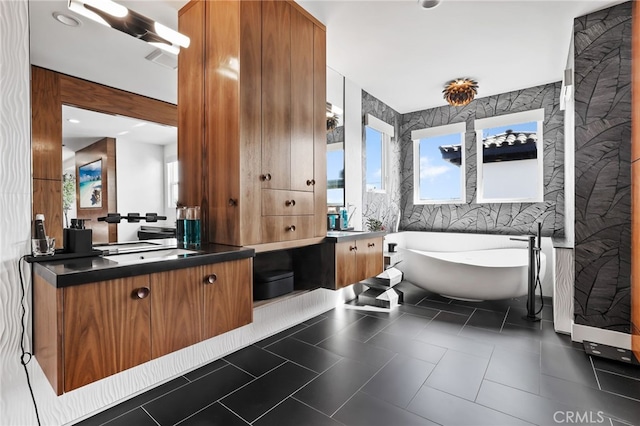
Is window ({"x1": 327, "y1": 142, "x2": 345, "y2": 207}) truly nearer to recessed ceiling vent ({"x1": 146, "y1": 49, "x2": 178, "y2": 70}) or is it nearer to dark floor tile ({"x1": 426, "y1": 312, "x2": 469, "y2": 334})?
dark floor tile ({"x1": 426, "y1": 312, "x2": 469, "y2": 334})

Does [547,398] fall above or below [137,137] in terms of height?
below

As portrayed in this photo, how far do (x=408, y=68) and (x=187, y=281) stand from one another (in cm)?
332

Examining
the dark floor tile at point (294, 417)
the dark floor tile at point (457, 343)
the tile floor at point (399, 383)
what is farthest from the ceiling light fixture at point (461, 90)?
the dark floor tile at point (294, 417)

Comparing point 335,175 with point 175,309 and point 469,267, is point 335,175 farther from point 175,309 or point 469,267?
point 175,309

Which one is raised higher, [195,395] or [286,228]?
[286,228]

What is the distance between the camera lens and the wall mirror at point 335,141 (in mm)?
3435

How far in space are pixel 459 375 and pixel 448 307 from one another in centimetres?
143

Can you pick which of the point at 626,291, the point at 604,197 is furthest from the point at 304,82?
the point at 626,291

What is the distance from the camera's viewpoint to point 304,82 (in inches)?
91.0

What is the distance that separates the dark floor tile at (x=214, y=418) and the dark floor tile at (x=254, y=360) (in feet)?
1.22

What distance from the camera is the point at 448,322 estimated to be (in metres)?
2.89

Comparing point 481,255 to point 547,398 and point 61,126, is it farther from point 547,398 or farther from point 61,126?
point 61,126

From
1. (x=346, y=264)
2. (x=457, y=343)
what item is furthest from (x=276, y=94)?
(x=457, y=343)

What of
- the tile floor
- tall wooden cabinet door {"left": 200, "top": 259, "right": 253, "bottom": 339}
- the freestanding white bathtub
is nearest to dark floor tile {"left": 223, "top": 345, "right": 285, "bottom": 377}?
the tile floor
